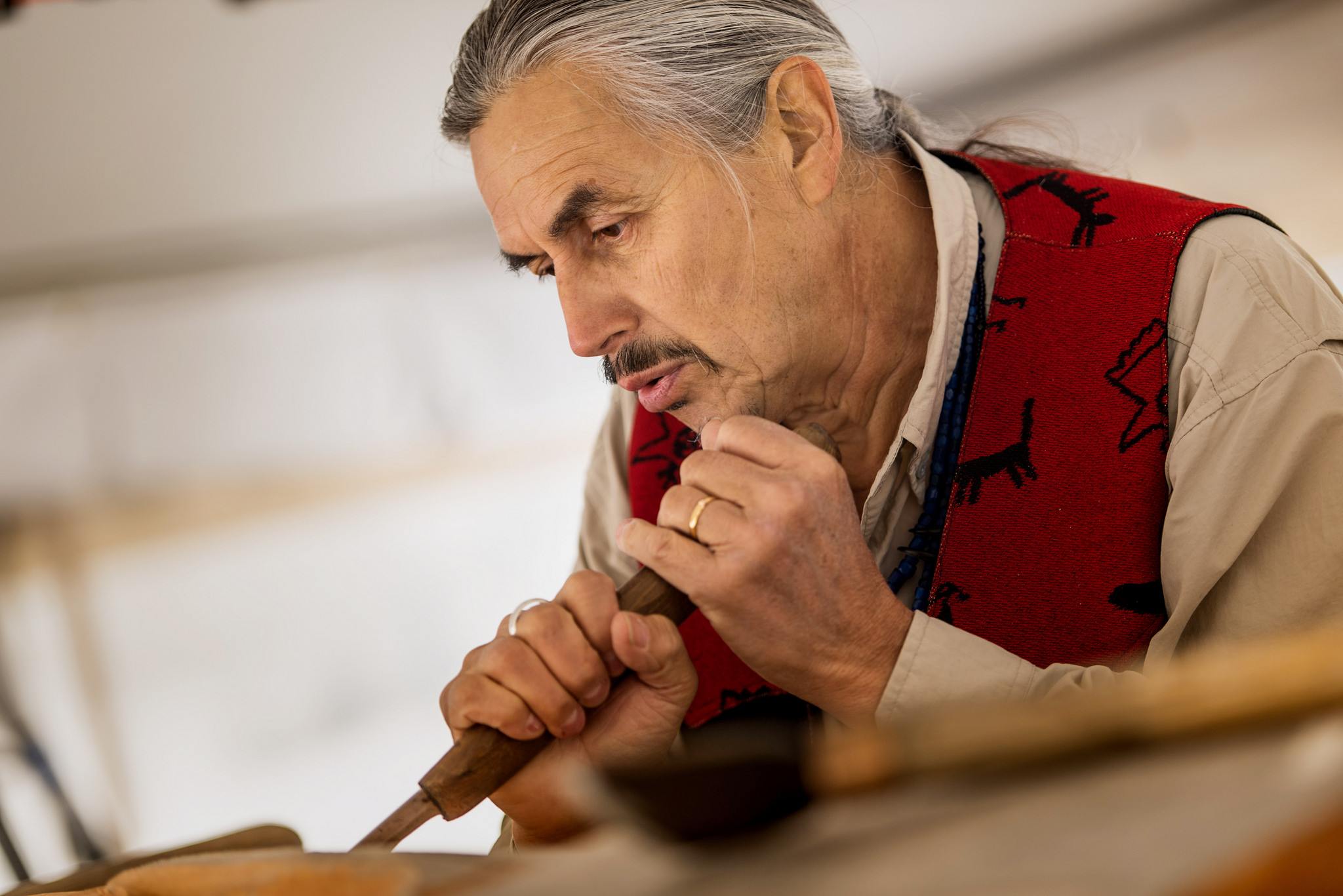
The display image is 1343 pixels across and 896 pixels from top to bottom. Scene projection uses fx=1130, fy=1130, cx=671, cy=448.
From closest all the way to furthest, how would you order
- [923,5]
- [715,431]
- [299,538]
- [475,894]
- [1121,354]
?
[475,894]
[715,431]
[1121,354]
[923,5]
[299,538]

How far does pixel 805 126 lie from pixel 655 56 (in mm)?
220

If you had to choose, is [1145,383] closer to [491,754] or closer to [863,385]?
[863,385]

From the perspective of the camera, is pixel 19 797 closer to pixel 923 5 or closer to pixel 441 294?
pixel 441 294

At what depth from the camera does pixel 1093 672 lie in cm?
115

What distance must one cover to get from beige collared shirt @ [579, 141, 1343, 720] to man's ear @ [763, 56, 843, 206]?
1.47ft

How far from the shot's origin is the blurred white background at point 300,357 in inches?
134

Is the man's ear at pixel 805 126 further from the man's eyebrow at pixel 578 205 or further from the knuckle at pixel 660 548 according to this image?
the knuckle at pixel 660 548

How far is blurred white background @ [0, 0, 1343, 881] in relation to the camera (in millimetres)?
3408

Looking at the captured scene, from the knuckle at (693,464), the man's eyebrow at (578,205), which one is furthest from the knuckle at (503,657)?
the man's eyebrow at (578,205)

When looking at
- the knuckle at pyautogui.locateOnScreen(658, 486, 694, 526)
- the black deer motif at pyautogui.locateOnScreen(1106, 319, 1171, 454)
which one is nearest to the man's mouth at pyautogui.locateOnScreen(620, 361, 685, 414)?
the knuckle at pyautogui.locateOnScreen(658, 486, 694, 526)

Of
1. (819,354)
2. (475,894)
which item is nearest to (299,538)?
(819,354)

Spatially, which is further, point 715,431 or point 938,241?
point 938,241

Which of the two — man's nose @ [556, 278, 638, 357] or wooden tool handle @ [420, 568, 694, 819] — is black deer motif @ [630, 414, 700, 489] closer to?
man's nose @ [556, 278, 638, 357]

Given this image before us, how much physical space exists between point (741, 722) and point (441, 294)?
327cm
